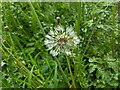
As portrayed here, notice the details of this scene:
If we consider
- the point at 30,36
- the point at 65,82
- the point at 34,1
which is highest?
the point at 34,1

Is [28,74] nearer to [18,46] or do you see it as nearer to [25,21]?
[18,46]

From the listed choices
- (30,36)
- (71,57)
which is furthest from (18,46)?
(71,57)

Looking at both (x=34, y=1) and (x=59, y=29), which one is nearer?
(x=59, y=29)

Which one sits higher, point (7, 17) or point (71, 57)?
point (7, 17)
